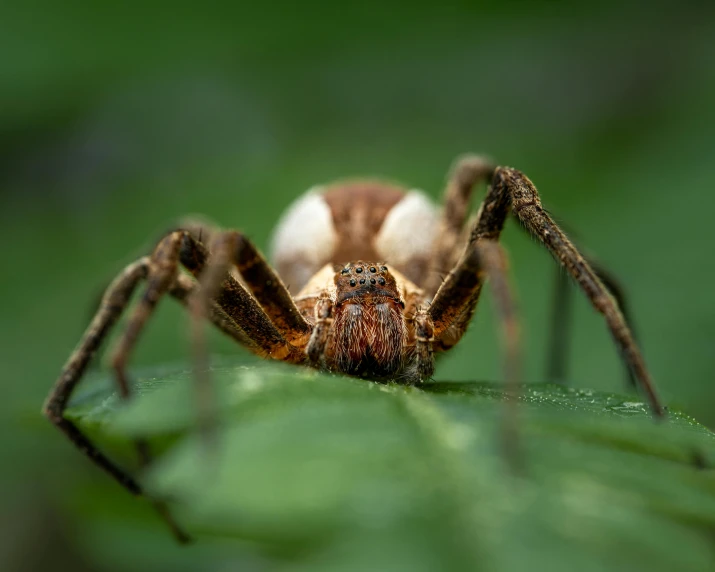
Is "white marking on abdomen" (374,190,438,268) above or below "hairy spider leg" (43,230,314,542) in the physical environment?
above

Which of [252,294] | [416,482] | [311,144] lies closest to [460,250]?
[252,294]

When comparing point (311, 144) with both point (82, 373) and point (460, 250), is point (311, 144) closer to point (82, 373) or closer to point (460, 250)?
point (460, 250)

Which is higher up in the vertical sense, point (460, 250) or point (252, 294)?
point (460, 250)

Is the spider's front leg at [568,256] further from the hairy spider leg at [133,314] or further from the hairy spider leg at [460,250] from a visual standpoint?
the hairy spider leg at [133,314]

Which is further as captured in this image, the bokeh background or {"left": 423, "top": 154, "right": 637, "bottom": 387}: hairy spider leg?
the bokeh background

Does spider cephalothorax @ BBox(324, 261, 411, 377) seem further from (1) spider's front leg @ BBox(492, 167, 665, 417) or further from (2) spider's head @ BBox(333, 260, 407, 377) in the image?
(1) spider's front leg @ BBox(492, 167, 665, 417)

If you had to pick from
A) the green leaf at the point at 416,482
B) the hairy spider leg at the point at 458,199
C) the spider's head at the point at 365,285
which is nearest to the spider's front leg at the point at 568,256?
the green leaf at the point at 416,482

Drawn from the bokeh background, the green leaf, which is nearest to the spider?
the green leaf
